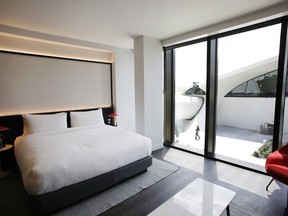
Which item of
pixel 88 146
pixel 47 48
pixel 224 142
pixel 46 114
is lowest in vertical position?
pixel 224 142

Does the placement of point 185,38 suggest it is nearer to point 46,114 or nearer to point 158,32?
point 158,32

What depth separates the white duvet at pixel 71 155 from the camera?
5.87ft

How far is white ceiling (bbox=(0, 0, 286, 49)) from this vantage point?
2223mm

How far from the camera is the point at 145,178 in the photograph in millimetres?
2621

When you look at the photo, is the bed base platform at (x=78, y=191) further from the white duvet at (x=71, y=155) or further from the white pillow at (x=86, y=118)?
the white pillow at (x=86, y=118)

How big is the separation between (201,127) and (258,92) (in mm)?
1294

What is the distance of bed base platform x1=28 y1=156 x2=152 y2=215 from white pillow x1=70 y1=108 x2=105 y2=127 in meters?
1.62

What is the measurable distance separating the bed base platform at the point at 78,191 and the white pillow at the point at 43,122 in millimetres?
1581

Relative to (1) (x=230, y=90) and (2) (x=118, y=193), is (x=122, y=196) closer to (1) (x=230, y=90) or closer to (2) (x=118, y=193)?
(2) (x=118, y=193)

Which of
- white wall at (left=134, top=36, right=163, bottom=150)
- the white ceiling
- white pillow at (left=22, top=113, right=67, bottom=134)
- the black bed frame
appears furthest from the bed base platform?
the white ceiling

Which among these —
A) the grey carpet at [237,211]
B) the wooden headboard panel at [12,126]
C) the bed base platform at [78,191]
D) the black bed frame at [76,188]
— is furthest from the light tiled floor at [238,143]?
the wooden headboard panel at [12,126]

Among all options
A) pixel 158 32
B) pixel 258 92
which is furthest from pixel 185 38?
pixel 258 92

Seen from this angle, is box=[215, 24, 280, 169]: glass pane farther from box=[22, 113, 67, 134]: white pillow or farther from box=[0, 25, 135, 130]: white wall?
box=[22, 113, 67, 134]: white pillow

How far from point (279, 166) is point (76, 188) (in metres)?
2.47
